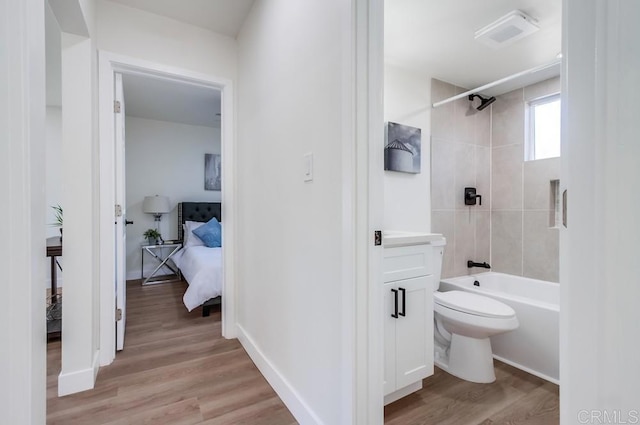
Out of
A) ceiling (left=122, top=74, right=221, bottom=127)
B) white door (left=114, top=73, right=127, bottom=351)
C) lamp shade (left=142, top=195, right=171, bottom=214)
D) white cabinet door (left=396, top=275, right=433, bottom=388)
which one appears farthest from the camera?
lamp shade (left=142, top=195, right=171, bottom=214)

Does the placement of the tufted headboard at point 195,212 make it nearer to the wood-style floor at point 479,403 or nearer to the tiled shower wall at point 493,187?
the tiled shower wall at point 493,187

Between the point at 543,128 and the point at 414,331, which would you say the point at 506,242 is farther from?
the point at 414,331

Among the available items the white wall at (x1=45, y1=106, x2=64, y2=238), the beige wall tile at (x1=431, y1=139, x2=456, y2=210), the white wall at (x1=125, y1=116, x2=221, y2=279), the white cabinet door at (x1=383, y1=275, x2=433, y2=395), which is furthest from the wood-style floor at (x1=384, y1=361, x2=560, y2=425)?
the white wall at (x1=45, y1=106, x2=64, y2=238)

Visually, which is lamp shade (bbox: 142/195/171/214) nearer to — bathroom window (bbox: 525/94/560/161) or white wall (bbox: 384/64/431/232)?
white wall (bbox: 384/64/431/232)

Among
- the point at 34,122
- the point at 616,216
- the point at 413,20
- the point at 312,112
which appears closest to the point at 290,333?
the point at 312,112

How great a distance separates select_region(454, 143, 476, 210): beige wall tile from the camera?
9.14ft

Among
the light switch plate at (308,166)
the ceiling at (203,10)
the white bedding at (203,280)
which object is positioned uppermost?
the ceiling at (203,10)

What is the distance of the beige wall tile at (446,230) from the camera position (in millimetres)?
2625

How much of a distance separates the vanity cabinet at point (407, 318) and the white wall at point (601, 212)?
106 cm

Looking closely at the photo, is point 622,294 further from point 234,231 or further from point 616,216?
point 234,231

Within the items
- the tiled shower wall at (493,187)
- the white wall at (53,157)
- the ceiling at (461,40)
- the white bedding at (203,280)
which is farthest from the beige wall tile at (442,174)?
the white wall at (53,157)

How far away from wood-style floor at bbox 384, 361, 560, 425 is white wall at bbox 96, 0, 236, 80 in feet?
8.72

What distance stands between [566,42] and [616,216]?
285 millimetres

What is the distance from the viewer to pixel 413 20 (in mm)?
1886
